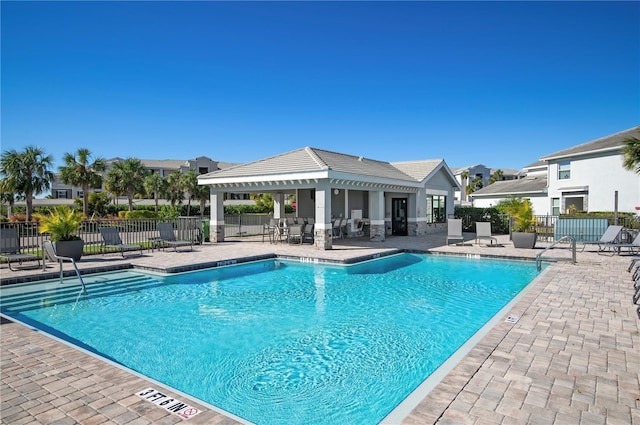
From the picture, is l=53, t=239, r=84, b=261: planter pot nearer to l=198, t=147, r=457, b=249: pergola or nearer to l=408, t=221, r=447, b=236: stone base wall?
l=198, t=147, r=457, b=249: pergola

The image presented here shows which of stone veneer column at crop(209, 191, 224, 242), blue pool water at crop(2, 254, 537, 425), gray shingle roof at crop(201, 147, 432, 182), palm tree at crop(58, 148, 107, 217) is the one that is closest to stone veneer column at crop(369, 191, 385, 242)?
gray shingle roof at crop(201, 147, 432, 182)

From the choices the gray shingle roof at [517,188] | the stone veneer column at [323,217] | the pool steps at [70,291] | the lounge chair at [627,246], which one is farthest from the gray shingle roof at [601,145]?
the pool steps at [70,291]

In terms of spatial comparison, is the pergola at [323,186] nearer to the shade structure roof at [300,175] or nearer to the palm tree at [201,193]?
the shade structure roof at [300,175]

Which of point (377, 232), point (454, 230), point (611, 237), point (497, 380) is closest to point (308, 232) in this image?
point (377, 232)

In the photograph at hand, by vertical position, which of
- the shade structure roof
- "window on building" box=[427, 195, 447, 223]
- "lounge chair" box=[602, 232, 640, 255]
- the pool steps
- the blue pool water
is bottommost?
the blue pool water

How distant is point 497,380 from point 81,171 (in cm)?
3848

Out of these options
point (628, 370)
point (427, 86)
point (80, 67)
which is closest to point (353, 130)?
point (427, 86)

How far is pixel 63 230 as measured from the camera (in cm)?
1205

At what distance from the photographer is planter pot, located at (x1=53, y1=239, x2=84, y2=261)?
11.9 meters

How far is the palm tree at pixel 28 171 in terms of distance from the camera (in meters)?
30.8

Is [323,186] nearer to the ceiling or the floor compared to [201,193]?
nearer to the floor

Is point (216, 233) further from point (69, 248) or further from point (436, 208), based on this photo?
point (436, 208)

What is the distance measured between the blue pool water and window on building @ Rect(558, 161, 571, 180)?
19.2 metres

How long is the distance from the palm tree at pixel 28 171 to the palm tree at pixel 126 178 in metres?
5.82
